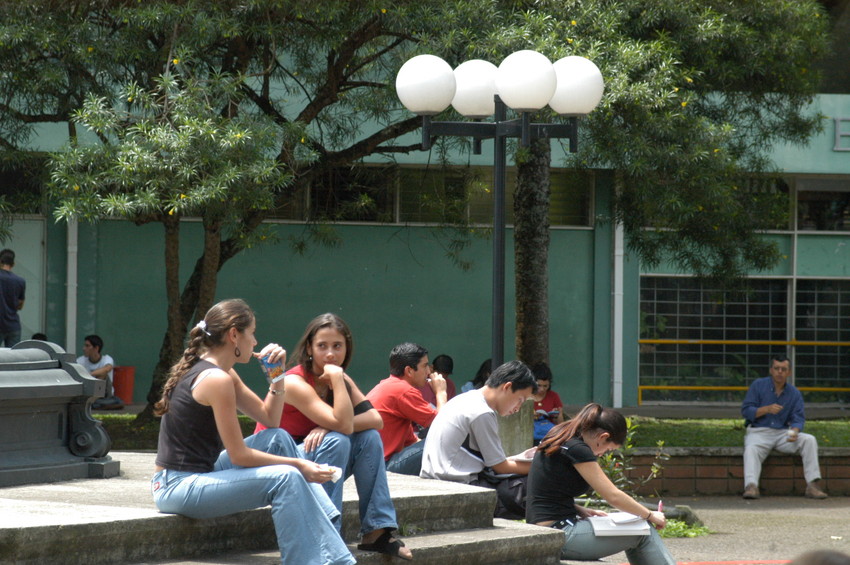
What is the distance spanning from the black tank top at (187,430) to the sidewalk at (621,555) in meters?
0.30

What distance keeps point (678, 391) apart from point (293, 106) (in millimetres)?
8336

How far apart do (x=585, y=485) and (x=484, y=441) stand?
1.08 m

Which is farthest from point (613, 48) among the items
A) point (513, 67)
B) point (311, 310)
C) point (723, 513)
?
point (311, 310)

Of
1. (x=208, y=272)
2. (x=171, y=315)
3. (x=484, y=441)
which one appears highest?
(x=208, y=272)

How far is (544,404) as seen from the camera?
39.2ft

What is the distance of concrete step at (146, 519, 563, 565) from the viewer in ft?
20.6

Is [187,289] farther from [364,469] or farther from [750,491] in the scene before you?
[364,469]

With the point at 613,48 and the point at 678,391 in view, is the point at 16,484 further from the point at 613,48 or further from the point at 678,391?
the point at 678,391

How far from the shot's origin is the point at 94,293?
60.2 ft

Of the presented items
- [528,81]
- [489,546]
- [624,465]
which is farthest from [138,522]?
[624,465]

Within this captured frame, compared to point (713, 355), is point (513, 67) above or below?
above


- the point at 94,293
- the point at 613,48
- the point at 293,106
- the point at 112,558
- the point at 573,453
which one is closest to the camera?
the point at 112,558

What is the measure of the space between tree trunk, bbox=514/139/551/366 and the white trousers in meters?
2.58

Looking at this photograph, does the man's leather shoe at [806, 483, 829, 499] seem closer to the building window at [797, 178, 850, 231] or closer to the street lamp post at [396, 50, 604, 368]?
the street lamp post at [396, 50, 604, 368]
